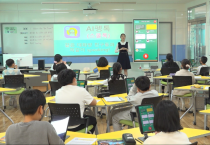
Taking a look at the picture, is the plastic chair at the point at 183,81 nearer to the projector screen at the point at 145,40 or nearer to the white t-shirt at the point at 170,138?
the white t-shirt at the point at 170,138

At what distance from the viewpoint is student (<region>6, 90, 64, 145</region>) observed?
1.78m

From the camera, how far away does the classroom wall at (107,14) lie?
10.6 metres

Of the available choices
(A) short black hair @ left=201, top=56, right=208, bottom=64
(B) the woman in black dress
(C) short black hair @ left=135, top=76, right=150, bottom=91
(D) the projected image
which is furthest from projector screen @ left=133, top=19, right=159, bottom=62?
(C) short black hair @ left=135, top=76, right=150, bottom=91

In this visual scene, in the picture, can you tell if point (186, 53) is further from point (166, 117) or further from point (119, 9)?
point (166, 117)

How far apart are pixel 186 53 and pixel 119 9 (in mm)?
3507

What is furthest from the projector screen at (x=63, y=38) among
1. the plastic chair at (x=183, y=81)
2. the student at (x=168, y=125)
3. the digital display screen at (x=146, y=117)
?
the student at (x=168, y=125)

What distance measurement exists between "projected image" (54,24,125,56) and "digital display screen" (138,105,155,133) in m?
8.92

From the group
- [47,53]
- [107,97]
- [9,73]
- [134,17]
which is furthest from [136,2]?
[107,97]

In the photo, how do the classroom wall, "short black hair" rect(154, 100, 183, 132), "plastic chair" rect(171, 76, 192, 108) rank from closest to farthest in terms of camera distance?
"short black hair" rect(154, 100, 183, 132), "plastic chair" rect(171, 76, 192, 108), the classroom wall

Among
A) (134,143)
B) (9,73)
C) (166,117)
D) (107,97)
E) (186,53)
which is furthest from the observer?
(186,53)

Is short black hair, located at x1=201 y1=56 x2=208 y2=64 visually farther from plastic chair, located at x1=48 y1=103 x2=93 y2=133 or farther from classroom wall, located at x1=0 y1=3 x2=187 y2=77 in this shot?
plastic chair, located at x1=48 y1=103 x2=93 y2=133

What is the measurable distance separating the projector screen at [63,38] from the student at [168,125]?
9355mm

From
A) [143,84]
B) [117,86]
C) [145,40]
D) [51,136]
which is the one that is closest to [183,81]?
[117,86]

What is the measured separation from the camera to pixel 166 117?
1.75m
